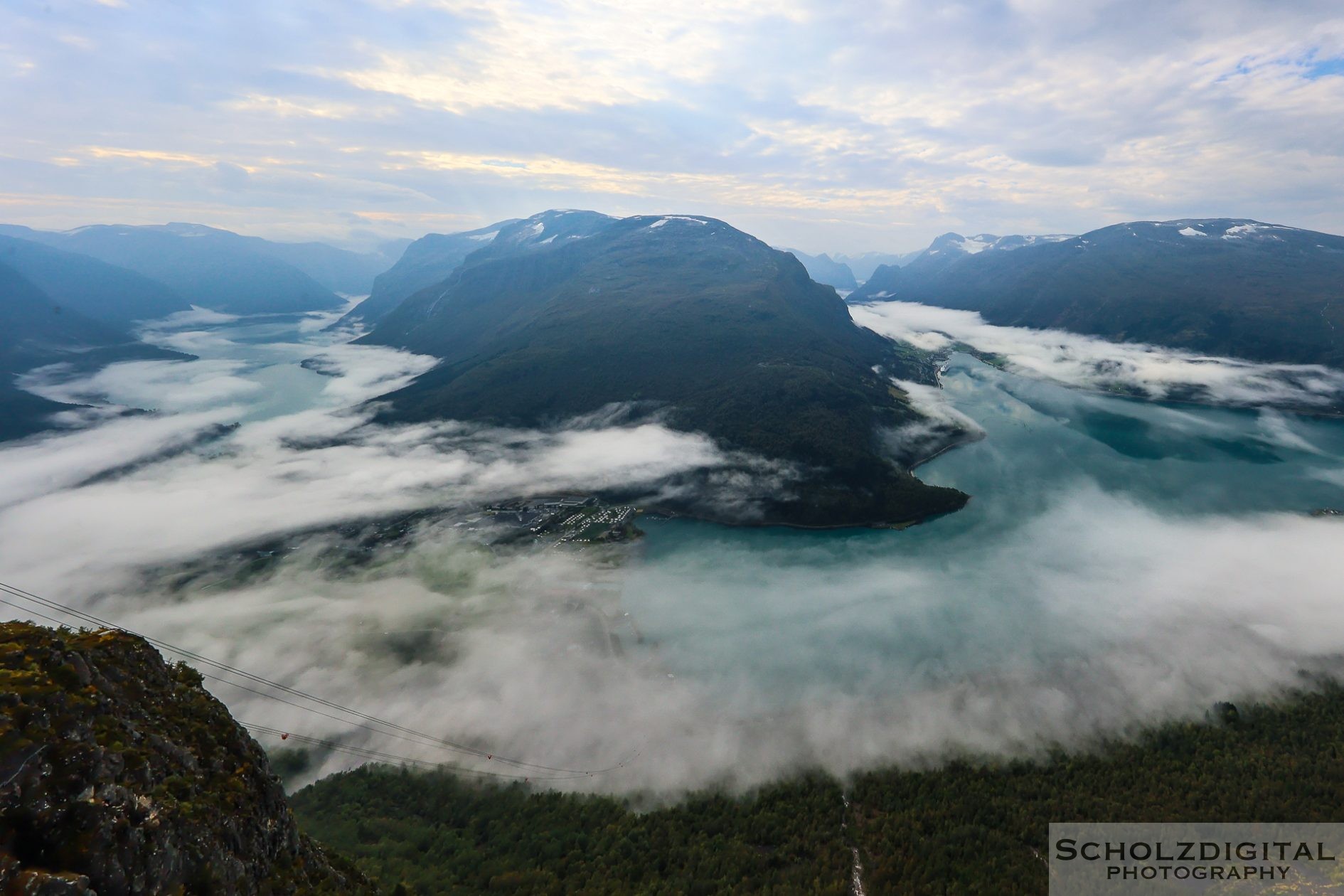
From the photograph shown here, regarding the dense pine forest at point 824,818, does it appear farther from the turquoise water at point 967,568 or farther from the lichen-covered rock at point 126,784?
the lichen-covered rock at point 126,784

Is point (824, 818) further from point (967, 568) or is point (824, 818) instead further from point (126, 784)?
point (967, 568)

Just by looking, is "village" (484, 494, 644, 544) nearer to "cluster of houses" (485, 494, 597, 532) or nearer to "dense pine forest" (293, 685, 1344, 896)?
"cluster of houses" (485, 494, 597, 532)

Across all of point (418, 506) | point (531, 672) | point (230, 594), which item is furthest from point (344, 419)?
point (531, 672)

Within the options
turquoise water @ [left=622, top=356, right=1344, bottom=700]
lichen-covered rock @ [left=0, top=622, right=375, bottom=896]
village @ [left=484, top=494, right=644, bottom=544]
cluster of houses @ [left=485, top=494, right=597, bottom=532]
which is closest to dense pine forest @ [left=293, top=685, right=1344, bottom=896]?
turquoise water @ [left=622, top=356, right=1344, bottom=700]

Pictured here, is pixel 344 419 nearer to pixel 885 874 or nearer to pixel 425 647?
pixel 425 647

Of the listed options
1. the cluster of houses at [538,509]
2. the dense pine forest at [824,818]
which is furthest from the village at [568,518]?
the dense pine forest at [824,818]

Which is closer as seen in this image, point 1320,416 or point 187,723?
point 187,723

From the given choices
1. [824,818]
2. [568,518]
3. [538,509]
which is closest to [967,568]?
[824,818]
